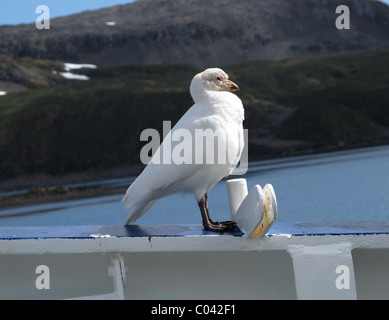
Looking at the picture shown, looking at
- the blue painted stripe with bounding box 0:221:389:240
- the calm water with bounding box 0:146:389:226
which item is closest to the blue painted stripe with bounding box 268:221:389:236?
the blue painted stripe with bounding box 0:221:389:240

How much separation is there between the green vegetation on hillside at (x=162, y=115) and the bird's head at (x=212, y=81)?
68.1 metres

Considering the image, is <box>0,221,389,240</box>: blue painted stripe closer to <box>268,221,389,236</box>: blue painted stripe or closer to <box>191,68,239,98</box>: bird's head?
<box>268,221,389,236</box>: blue painted stripe

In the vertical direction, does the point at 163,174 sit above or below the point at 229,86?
below

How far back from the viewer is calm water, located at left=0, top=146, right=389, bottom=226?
3625cm

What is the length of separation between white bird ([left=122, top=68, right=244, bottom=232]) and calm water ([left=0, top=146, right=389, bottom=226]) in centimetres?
2821

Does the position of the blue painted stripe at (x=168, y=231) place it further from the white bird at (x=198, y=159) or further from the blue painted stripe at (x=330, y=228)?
the white bird at (x=198, y=159)

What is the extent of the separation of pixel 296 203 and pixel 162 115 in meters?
47.1

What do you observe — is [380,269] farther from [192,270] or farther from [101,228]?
[101,228]

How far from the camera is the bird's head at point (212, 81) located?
491 cm

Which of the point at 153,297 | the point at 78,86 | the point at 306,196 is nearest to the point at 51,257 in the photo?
the point at 153,297

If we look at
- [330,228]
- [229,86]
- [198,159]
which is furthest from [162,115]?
[330,228]

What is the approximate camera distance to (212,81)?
5000 millimetres

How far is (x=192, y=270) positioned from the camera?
3592mm

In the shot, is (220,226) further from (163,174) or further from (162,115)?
(162,115)
